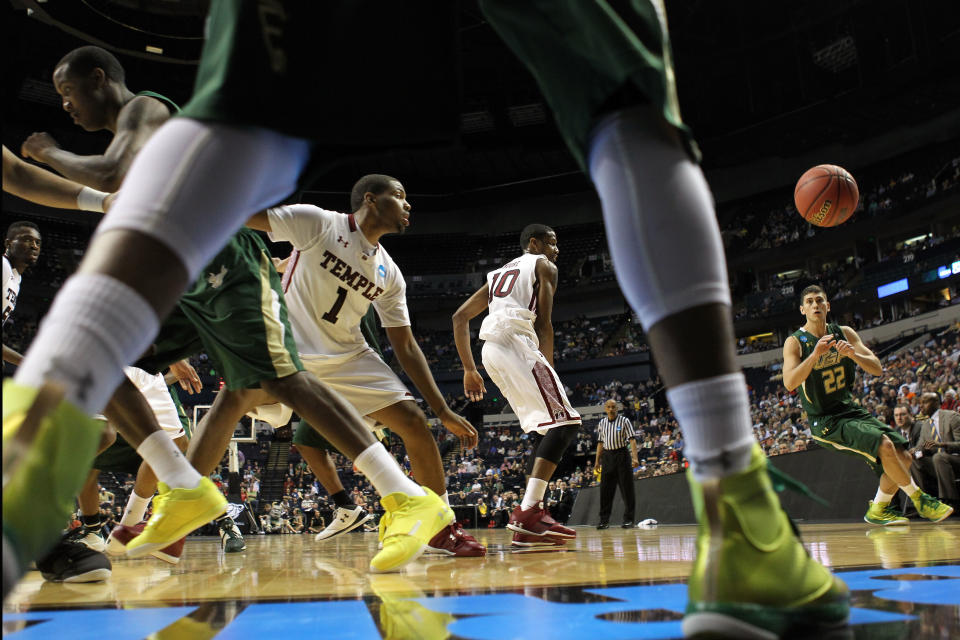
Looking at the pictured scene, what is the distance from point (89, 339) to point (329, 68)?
18.3 inches

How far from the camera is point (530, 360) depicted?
15.9 ft

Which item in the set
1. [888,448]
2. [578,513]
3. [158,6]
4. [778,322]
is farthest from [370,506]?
[778,322]

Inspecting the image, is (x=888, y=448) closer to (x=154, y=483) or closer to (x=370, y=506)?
(x=154, y=483)

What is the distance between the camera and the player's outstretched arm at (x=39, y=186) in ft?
4.94

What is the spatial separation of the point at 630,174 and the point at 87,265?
664mm

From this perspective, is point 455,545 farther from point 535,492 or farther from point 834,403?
point 834,403

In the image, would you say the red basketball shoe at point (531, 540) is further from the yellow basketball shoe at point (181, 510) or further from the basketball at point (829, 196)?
the basketball at point (829, 196)

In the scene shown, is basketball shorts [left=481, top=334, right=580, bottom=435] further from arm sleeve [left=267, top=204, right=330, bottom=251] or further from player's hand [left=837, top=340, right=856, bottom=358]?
player's hand [left=837, top=340, right=856, bottom=358]

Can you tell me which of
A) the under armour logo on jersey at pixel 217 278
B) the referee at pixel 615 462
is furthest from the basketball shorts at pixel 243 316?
the referee at pixel 615 462

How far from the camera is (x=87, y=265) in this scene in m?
0.80

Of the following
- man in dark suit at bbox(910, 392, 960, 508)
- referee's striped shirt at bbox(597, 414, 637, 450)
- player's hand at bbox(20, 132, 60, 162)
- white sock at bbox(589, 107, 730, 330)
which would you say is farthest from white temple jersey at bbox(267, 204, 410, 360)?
referee's striped shirt at bbox(597, 414, 637, 450)

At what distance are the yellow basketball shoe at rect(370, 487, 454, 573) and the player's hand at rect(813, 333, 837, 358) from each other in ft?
13.5

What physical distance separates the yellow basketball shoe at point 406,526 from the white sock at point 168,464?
2.06 feet

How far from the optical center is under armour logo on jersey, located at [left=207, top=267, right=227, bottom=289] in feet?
9.37
